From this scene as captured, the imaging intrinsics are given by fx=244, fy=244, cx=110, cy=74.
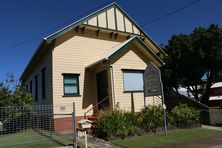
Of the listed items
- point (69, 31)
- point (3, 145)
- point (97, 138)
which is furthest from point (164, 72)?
point (3, 145)

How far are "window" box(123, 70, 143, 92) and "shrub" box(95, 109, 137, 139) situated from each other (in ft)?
9.63

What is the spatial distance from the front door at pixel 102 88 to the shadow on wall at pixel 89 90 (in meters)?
0.33

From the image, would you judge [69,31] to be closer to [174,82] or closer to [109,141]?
[109,141]

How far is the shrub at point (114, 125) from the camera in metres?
11.1

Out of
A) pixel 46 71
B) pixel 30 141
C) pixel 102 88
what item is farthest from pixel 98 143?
pixel 46 71

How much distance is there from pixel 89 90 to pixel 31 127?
473cm

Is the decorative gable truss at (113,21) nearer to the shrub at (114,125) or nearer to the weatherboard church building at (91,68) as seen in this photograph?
the weatherboard church building at (91,68)

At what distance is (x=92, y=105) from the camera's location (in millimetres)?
15625

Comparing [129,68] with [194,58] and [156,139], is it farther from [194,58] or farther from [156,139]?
[194,58]

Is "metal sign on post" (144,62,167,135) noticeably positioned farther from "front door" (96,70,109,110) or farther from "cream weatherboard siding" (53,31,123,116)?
"cream weatherboard siding" (53,31,123,116)

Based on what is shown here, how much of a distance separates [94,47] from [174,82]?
15335mm

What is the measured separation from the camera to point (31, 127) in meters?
12.0

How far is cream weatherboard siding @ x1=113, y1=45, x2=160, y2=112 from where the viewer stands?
1428 cm

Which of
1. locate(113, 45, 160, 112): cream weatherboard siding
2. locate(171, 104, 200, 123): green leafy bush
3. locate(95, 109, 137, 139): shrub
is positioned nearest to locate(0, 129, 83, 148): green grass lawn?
locate(95, 109, 137, 139): shrub
